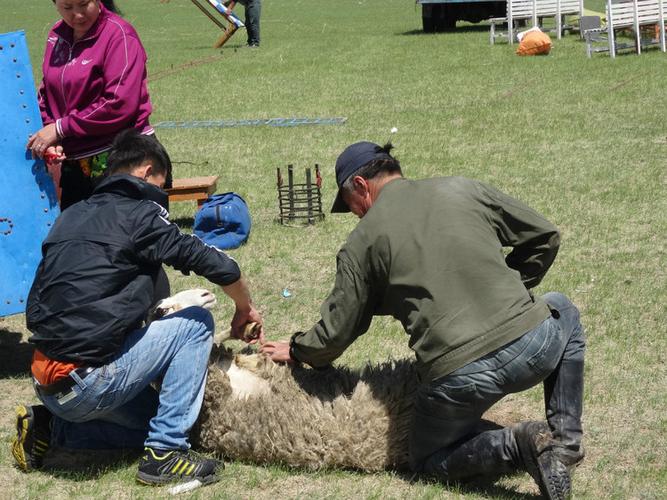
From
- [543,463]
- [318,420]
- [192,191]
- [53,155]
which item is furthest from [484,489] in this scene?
[192,191]

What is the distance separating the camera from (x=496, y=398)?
3.84 metres

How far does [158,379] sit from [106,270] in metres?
0.57

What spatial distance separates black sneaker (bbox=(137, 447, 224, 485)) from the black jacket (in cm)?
48

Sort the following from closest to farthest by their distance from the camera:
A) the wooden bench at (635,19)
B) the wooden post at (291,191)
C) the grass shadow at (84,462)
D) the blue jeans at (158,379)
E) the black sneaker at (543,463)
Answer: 1. the black sneaker at (543,463)
2. the blue jeans at (158,379)
3. the grass shadow at (84,462)
4. the wooden post at (291,191)
5. the wooden bench at (635,19)

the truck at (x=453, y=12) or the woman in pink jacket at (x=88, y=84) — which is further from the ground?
the woman in pink jacket at (x=88, y=84)

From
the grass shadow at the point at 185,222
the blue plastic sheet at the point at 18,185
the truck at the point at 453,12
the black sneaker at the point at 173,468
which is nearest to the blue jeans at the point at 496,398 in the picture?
the black sneaker at the point at 173,468

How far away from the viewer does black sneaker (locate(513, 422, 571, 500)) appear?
3.71m

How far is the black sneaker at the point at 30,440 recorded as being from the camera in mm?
4332

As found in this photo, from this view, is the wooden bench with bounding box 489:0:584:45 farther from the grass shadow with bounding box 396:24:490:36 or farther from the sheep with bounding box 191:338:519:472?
the sheep with bounding box 191:338:519:472

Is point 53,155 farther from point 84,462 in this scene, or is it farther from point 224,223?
point 224,223

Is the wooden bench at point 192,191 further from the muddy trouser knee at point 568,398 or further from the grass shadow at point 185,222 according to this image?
the muddy trouser knee at point 568,398

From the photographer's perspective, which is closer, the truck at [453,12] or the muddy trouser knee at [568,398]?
the muddy trouser knee at [568,398]

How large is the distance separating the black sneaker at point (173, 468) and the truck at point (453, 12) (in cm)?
2072

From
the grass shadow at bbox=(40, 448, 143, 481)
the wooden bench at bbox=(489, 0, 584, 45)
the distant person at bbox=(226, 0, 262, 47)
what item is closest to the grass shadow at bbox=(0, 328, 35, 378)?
the grass shadow at bbox=(40, 448, 143, 481)
